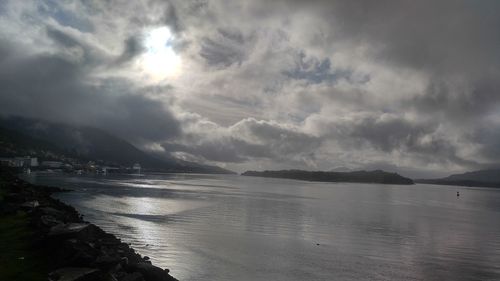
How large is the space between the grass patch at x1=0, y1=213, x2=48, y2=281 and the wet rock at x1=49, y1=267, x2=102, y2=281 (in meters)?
0.81

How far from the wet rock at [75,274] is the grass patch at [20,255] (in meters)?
0.81

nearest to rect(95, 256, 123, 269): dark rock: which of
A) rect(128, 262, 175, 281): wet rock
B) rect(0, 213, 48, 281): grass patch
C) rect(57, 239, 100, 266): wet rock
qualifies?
rect(57, 239, 100, 266): wet rock

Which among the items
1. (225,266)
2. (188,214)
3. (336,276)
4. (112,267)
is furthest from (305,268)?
(188,214)

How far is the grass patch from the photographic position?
943 inches

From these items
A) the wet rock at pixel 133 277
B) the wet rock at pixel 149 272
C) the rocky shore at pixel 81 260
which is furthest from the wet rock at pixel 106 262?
the wet rock at pixel 133 277

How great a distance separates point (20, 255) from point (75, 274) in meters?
6.80

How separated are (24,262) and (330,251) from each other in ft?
111

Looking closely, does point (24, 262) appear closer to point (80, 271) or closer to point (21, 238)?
point (80, 271)

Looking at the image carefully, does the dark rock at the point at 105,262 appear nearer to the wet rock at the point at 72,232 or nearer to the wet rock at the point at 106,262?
the wet rock at the point at 106,262

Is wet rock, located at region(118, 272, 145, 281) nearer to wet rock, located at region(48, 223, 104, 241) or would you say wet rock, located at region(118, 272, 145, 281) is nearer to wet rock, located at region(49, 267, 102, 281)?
wet rock, located at region(49, 267, 102, 281)

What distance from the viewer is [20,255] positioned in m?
28.1

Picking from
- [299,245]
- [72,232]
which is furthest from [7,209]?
[299,245]

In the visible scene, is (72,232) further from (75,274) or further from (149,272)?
Result: (75,274)

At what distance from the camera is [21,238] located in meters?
33.5
